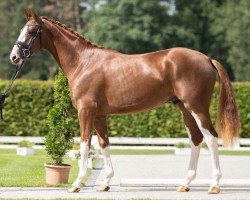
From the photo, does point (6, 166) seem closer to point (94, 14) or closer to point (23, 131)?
point (23, 131)

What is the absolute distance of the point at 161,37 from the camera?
42.7 m

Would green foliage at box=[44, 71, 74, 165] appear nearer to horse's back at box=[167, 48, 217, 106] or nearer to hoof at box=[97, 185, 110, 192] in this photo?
hoof at box=[97, 185, 110, 192]

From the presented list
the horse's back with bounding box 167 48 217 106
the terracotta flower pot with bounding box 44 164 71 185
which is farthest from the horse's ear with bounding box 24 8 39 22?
the terracotta flower pot with bounding box 44 164 71 185

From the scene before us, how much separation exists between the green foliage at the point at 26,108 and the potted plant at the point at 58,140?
13246 mm

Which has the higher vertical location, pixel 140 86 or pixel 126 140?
pixel 140 86

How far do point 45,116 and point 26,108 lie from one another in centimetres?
90

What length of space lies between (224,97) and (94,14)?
122 feet

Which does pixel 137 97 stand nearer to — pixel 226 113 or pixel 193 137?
pixel 193 137

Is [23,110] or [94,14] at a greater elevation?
[94,14]

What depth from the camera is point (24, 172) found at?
13.1 m

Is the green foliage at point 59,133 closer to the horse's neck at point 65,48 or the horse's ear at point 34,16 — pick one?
the horse's neck at point 65,48

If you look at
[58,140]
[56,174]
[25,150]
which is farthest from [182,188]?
[25,150]

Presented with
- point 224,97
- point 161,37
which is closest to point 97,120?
point 224,97

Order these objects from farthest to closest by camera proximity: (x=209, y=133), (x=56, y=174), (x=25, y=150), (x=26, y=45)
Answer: (x=25, y=150) < (x=56, y=174) < (x=26, y=45) < (x=209, y=133)
